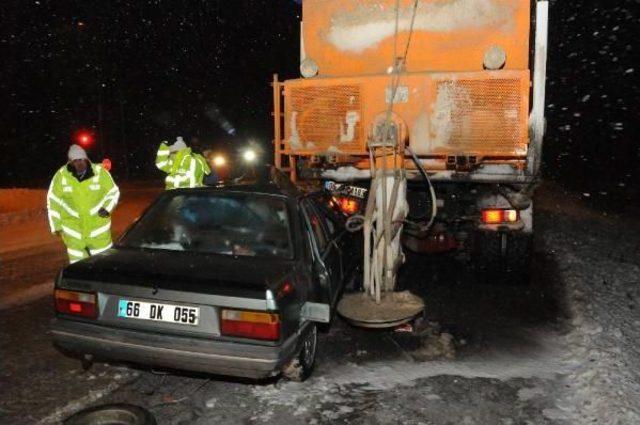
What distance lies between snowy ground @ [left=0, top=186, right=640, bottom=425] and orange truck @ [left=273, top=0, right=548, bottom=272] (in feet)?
3.78

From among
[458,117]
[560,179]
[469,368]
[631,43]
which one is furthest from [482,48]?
[631,43]

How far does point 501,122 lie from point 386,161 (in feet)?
4.25

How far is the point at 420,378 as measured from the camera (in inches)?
163

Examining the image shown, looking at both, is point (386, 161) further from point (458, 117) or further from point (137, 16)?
point (137, 16)

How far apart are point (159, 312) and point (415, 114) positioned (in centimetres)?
336

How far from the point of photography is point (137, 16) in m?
25.8

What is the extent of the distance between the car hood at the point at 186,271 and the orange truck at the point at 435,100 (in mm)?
1784

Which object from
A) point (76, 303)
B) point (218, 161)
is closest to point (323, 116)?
point (76, 303)

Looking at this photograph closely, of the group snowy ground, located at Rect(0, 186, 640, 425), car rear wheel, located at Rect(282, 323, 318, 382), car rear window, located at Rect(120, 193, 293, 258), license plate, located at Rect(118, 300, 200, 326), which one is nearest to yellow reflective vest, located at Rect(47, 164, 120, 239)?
snowy ground, located at Rect(0, 186, 640, 425)

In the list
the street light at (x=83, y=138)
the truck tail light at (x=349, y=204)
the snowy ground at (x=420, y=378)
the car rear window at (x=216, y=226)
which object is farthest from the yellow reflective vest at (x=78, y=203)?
the street light at (x=83, y=138)

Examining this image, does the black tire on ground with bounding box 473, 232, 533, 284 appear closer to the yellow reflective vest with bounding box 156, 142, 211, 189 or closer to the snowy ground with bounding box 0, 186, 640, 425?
the snowy ground with bounding box 0, 186, 640, 425

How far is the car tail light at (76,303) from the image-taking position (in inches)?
136

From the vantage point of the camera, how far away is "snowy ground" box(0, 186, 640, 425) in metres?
3.56

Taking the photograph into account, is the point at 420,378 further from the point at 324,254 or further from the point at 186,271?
the point at 186,271
